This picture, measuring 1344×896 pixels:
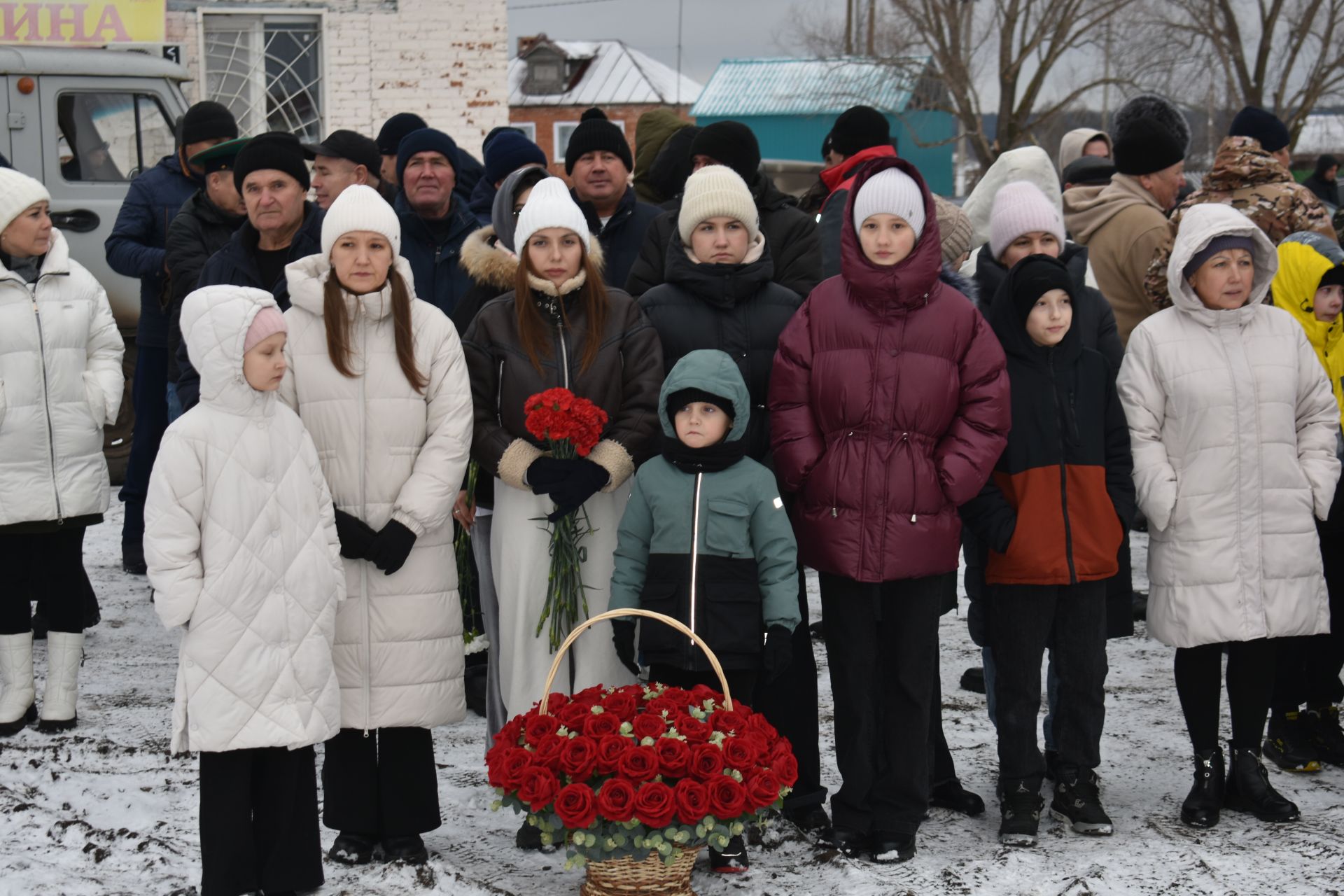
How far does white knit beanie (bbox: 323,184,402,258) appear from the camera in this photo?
414cm

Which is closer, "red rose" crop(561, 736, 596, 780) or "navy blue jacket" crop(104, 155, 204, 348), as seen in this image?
"red rose" crop(561, 736, 596, 780)

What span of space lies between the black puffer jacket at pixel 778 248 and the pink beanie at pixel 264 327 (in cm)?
138

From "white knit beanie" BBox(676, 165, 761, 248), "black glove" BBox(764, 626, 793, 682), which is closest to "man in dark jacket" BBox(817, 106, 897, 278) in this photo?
"white knit beanie" BBox(676, 165, 761, 248)

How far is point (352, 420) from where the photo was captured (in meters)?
4.14

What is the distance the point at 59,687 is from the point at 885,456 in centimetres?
312

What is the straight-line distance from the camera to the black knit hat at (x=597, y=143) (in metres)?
5.75

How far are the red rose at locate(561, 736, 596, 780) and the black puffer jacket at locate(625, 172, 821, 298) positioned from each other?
1.75 m

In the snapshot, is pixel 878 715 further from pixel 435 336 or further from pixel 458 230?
pixel 458 230

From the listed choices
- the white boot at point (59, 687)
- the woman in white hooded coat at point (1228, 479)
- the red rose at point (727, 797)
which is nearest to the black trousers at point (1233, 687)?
the woman in white hooded coat at point (1228, 479)

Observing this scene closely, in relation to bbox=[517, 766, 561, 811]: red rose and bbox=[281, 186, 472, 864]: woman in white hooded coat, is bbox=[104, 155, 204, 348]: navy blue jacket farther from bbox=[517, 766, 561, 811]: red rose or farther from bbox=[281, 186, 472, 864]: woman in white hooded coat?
bbox=[517, 766, 561, 811]: red rose

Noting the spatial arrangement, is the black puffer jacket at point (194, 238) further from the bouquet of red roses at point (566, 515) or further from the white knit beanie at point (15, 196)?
the bouquet of red roses at point (566, 515)

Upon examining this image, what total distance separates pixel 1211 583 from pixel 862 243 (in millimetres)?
1508

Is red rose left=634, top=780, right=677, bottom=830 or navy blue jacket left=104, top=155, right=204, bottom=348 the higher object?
navy blue jacket left=104, top=155, right=204, bottom=348

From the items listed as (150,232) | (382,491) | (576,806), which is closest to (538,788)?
(576,806)
